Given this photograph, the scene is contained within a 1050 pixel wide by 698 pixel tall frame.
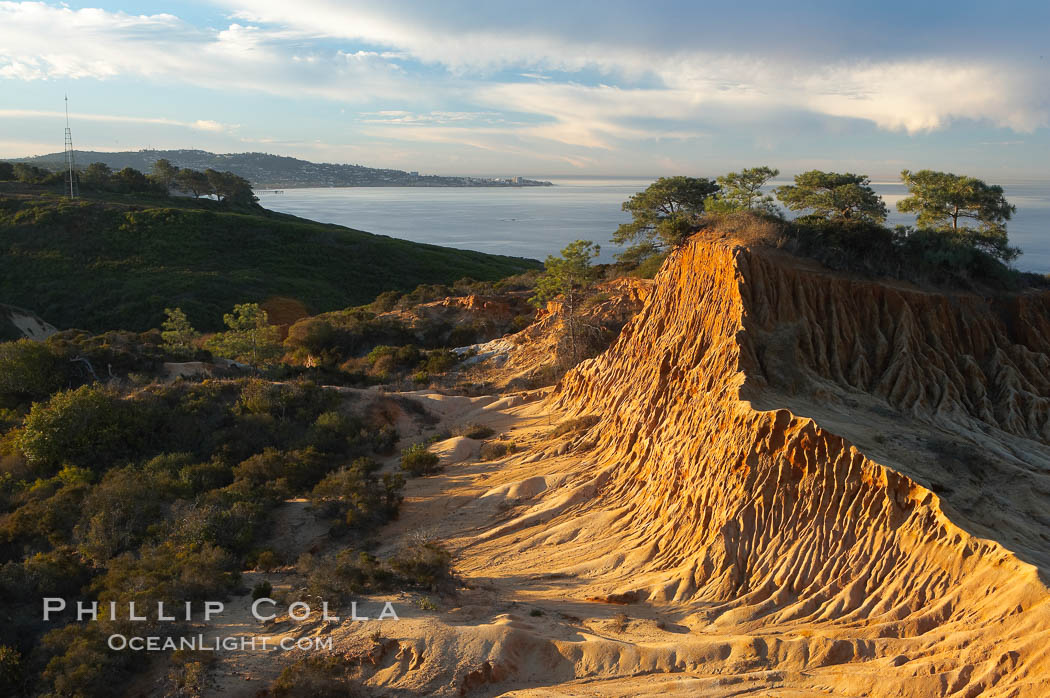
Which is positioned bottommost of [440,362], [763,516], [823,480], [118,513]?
[118,513]

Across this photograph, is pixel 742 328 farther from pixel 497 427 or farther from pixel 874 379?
pixel 497 427

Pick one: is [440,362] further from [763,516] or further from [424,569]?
[763,516]

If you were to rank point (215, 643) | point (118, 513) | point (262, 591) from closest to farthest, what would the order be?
point (215, 643) < point (262, 591) < point (118, 513)

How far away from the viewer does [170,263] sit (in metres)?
60.6

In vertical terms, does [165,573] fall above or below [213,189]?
below

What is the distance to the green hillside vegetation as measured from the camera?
52.7 meters

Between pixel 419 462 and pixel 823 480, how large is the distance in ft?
40.5

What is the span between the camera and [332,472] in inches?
800

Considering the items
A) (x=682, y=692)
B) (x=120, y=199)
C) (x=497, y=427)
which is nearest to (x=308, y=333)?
(x=497, y=427)

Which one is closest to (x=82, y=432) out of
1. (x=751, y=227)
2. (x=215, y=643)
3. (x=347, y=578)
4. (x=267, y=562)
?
(x=267, y=562)

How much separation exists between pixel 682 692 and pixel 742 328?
9133mm

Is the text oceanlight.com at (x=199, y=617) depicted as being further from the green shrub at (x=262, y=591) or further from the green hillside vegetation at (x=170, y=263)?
the green hillside vegetation at (x=170, y=263)

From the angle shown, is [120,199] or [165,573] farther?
[120,199]

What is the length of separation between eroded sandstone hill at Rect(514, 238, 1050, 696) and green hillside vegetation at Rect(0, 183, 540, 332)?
1711 inches
